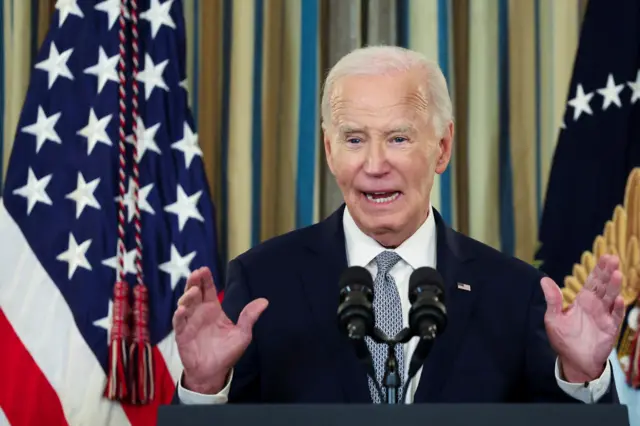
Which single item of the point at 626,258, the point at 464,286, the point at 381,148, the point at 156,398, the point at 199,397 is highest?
the point at 381,148

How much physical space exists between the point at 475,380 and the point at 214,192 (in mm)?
2039

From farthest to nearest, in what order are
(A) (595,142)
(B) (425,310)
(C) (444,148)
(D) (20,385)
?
1. (A) (595,142)
2. (D) (20,385)
3. (C) (444,148)
4. (B) (425,310)

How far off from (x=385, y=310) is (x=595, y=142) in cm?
182

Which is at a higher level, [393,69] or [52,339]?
[393,69]

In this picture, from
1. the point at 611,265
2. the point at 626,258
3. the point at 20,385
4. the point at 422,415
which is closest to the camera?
the point at 422,415

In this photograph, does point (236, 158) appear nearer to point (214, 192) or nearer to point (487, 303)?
point (214, 192)

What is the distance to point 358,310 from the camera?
1748 mm

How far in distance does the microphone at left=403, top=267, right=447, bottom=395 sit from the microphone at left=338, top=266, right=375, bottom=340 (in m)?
0.08

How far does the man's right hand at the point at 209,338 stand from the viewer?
81.5 inches

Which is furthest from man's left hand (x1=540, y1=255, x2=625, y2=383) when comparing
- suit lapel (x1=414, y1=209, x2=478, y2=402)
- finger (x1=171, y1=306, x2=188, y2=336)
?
finger (x1=171, y1=306, x2=188, y2=336)

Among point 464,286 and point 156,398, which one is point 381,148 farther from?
point 156,398

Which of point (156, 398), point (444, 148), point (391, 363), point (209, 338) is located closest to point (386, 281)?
point (444, 148)

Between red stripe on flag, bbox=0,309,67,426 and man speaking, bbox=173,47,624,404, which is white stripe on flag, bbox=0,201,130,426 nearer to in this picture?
red stripe on flag, bbox=0,309,67,426

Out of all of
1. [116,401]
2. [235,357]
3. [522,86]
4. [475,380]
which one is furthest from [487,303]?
[522,86]
